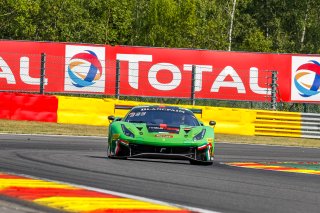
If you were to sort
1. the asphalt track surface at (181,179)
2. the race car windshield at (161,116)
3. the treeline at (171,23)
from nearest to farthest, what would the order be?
the asphalt track surface at (181,179) → the race car windshield at (161,116) → the treeline at (171,23)

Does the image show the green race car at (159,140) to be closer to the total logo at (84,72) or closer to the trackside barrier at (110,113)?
the trackside barrier at (110,113)

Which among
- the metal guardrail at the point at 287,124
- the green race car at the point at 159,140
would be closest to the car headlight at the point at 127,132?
the green race car at the point at 159,140

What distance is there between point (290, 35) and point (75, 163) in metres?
50.7

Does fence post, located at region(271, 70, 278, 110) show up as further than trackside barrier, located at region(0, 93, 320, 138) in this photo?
Yes

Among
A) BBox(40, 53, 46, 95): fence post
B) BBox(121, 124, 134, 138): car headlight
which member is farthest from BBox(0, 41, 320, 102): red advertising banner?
BBox(121, 124, 134, 138): car headlight

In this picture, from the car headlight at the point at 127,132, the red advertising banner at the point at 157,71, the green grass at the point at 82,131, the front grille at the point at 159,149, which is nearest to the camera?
the front grille at the point at 159,149

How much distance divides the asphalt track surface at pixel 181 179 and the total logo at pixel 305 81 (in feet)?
40.9

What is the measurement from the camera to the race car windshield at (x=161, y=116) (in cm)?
1658

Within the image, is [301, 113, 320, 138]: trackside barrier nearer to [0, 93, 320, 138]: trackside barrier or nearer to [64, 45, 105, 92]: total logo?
[0, 93, 320, 138]: trackside barrier

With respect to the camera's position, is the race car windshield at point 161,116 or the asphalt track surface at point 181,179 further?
the race car windshield at point 161,116

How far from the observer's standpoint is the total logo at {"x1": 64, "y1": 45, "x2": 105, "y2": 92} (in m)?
29.1

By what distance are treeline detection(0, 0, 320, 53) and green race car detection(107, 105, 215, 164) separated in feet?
104

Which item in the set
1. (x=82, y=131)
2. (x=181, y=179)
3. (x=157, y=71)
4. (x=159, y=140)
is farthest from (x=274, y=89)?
(x=181, y=179)

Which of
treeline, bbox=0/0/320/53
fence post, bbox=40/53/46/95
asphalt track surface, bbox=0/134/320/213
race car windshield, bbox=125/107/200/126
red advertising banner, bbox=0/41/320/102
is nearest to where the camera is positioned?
asphalt track surface, bbox=0/134/320/213
